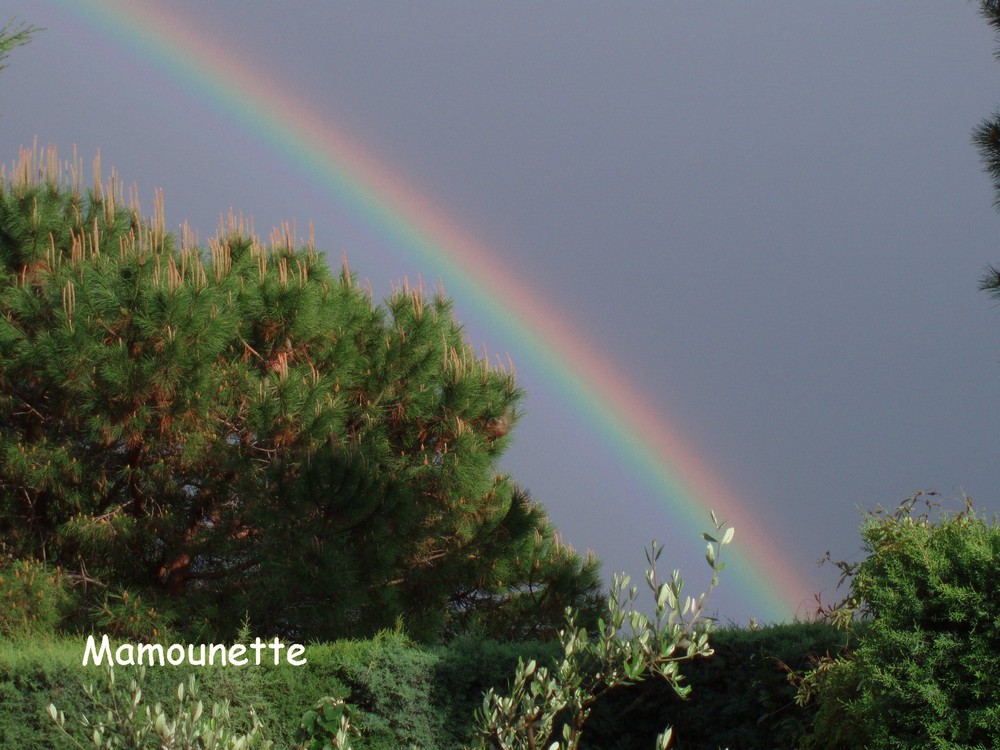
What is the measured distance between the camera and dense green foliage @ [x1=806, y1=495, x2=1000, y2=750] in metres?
4.05

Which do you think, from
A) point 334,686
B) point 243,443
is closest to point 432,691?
point 334,686

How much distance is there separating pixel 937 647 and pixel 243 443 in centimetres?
747

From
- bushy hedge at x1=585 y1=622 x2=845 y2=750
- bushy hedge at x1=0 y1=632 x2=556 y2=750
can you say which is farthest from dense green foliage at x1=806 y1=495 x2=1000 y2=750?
bushy hedge at x1=0 y1=632 x2=556 y2=750

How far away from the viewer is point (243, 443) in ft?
32.8

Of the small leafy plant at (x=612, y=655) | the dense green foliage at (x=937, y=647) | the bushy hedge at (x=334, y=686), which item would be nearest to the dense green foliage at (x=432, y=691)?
the bushy hedge at (x=334, y=686)

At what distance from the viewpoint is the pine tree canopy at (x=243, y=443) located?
9.27 metres

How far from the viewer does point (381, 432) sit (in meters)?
10.8

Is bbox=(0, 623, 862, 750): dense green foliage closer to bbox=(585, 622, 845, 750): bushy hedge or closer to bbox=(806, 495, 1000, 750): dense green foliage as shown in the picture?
bbox=(585, 622, 845, 750): bushy hedge

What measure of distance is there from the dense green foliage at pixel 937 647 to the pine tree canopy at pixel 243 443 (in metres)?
5.79

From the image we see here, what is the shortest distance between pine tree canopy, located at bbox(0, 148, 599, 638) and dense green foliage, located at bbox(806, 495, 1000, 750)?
5.79m

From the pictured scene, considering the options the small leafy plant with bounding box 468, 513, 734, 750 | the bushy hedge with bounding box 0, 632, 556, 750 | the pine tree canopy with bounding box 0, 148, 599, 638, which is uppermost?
the pine tree canopy with bounding box 0, 148, 599, 638

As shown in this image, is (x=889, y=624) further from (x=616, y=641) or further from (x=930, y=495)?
(x=616, y=641)

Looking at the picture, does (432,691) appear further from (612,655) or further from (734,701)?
(612,655)

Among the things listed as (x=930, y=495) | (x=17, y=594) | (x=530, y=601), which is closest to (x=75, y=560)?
(x=17, y=594)
